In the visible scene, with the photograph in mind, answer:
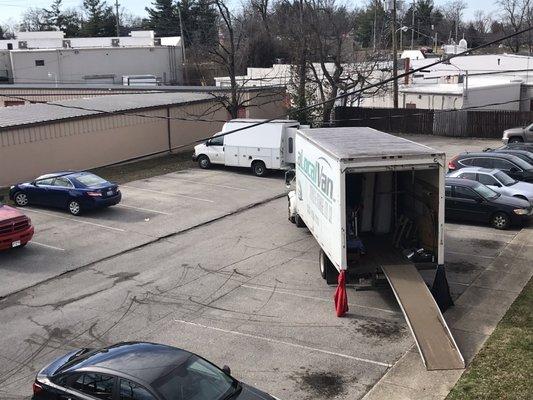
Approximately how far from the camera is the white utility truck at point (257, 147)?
29703mm

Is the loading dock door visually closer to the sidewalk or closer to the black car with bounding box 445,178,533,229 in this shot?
the sidewalk

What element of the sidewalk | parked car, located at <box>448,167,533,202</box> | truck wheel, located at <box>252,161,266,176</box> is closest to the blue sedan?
truck wheel, located at <box>252,161,266,176</box>

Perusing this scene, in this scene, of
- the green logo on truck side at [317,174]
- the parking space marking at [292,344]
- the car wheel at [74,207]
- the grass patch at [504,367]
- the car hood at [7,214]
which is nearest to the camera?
the grass patch at [504,367]

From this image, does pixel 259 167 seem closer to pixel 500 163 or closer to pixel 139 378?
pixel 500 163

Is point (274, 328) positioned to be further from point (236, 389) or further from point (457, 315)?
point (236, 389)

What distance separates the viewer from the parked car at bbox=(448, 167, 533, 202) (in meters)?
21.9

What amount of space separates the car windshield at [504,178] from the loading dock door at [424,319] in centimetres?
1048

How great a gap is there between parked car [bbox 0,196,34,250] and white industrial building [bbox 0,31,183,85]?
166 feet

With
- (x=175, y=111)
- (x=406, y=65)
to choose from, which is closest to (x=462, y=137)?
(x=406, y=65)

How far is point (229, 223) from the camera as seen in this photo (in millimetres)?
21719

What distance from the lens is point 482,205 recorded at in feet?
67.7

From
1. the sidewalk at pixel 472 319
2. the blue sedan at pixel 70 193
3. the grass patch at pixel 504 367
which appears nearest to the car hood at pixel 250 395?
the sidewalk at pixel 472 319

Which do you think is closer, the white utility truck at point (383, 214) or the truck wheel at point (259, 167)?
the white utility truck at point (383, 214)

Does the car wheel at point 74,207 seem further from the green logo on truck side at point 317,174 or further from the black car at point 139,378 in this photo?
the black car at point 139,378
